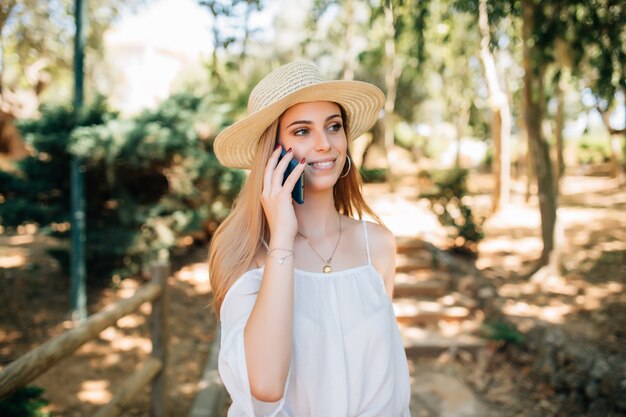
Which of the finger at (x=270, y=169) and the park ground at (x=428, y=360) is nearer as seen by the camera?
the finger at (x=270, y=169)

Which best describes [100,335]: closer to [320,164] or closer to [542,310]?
[320,164]

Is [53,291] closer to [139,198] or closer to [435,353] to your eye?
[139,198]

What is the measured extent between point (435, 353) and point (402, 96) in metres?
21.3

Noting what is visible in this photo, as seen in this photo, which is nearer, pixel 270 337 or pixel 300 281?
pixel 270 337

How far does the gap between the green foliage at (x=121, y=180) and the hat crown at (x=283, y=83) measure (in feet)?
14.2

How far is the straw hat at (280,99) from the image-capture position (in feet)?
5.68

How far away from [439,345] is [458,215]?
409 cm

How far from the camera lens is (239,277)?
170cm

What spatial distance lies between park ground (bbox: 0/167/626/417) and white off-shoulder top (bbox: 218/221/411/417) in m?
2.75

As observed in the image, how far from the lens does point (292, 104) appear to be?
1.81 m

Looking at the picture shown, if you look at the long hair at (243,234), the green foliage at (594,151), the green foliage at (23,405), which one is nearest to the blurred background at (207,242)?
the green foliage at (23,405)

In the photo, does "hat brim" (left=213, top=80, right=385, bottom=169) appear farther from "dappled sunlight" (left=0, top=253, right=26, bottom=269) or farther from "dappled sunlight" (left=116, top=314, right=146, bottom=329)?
"dappled sunlight" (left=0, top=253, right=26, bottom=269)

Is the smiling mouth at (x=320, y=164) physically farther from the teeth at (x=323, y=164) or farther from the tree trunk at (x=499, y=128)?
the tree trunk at (x=499, y=128)

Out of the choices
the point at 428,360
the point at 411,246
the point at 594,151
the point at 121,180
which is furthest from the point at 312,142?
the point at 594,151
